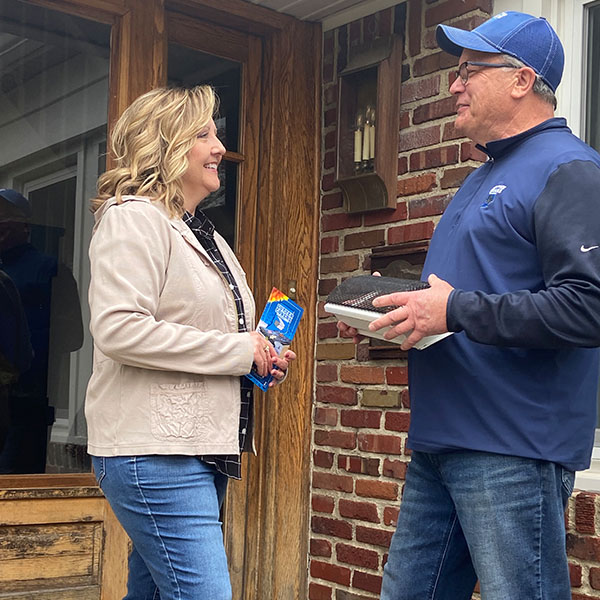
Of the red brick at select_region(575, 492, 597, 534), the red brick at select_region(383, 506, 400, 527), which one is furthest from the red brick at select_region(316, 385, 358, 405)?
the red brick at select_region(575, 492, 597, 534)

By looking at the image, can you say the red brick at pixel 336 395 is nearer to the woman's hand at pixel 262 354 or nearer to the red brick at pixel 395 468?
the red brick at pixel 395 468

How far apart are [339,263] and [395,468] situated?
2.88ft

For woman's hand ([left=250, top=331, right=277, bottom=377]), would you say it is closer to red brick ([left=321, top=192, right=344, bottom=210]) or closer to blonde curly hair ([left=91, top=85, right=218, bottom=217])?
blonde curly hair ([left=91, top=85, right=218, bottom=217])

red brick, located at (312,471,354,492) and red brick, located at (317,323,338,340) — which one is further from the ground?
red brick, located at (317,323,338,340)

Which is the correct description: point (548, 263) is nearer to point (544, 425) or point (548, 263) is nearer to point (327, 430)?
Result: point (544, 425)

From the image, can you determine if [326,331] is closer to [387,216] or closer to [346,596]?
[387,216]

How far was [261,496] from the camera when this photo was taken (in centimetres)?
405

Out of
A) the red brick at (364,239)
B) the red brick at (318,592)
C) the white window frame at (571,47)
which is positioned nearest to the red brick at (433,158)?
the red brick at (364,239)

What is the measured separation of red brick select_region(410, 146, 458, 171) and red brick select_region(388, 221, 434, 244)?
217mm

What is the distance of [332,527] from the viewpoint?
392cm

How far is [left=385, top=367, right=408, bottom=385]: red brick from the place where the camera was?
3660 mm

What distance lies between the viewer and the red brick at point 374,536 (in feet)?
12.0

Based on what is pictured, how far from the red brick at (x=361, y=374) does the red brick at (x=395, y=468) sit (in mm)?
311

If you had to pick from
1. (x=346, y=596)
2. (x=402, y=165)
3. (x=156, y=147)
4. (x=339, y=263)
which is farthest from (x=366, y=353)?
(x=156, y=147)
